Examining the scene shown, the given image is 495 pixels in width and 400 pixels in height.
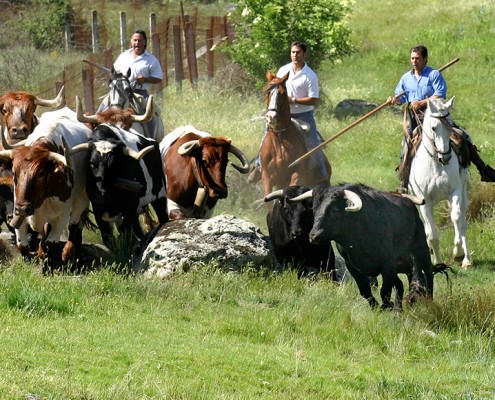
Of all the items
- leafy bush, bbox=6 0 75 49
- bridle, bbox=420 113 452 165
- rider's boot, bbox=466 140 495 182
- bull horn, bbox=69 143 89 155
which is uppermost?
bull horn, bbox=69 143 89 155

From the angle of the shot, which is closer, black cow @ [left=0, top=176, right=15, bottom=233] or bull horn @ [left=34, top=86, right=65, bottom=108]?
black cow @ [left=0, top=176, right=15, bottom=233]

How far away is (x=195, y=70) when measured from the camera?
31.2m

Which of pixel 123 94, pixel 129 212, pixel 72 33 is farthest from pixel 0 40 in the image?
pixel 129 212

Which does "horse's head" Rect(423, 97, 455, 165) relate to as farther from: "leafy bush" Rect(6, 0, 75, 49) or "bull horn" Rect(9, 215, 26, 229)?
"leafy bush" Rect(6, 0, 75, 49)

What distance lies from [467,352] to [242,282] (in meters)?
2.90

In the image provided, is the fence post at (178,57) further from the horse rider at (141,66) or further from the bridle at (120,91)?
the bridle at (120,91)

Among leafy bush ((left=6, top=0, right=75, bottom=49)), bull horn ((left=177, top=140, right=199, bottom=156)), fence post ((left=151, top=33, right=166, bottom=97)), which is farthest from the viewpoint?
leafy bush ((left=6, top=0, right=75, bottom=49))

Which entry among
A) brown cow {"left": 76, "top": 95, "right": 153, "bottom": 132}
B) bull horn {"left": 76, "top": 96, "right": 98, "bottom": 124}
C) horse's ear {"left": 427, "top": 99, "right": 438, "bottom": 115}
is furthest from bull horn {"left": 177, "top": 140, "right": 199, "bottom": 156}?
horse's ear {"left": 427, "top": 99, "right": 438, "bottom": 115}

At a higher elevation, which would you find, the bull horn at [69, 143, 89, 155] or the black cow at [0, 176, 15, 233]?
the bull horn at [69, 143, 89, 155]

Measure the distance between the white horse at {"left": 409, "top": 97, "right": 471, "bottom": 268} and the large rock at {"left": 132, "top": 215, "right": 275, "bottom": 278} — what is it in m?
3.63

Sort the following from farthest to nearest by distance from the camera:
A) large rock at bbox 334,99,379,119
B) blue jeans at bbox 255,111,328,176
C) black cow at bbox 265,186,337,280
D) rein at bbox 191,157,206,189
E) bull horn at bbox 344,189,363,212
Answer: large rock at bbox 334,99,379,119 → blue jeans at bbox 255,111,328,176 → rein at bbox 191,157,206,189 → black cow at bbox 265,186,337,280 → bull horn at bbox 344,189,363,212

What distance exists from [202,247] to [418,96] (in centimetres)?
502

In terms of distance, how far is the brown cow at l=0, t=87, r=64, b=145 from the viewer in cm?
1631

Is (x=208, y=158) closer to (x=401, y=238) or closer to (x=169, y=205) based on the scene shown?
(x=169, y=205)
